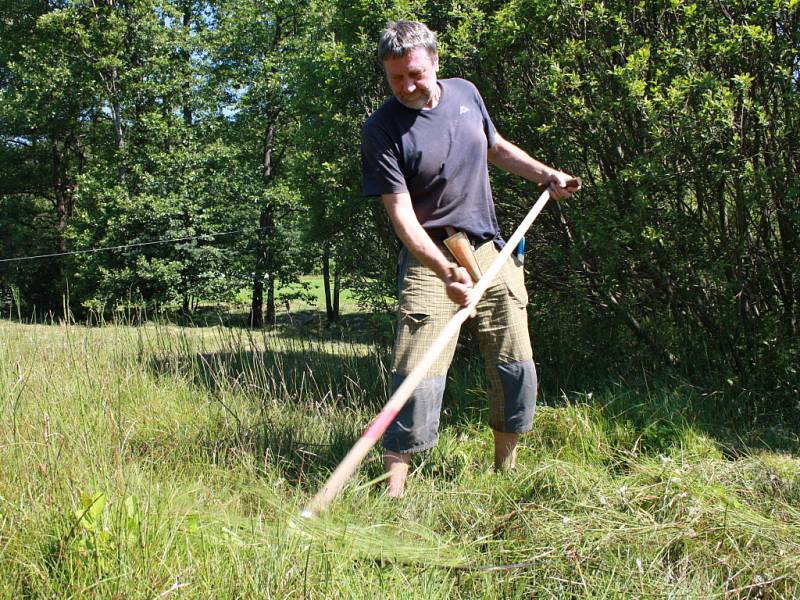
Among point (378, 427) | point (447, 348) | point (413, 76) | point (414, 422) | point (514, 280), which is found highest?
point (413, 76)

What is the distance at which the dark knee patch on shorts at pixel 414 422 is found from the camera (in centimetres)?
295

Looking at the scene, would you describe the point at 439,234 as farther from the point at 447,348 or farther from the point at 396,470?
the point at 396,470

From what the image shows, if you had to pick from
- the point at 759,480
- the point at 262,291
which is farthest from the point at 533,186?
the point at 262,291

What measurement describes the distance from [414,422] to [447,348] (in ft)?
1.13

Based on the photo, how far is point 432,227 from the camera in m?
3.05

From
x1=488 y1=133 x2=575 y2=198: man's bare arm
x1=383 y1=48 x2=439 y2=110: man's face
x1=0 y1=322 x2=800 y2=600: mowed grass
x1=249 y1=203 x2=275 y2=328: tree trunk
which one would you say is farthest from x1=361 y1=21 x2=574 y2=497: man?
x1=249 y1=203 x2=275 y2=328: tree trunk

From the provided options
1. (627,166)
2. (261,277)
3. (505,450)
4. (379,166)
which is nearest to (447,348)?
(505,450)

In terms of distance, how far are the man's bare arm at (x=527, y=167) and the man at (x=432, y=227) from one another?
175 millimetres

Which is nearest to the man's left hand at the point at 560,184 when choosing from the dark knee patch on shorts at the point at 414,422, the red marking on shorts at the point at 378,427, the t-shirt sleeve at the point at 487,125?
the t-shirt sleeve at the point at 487,125

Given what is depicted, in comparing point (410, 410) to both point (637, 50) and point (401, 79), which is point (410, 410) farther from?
point (637, 50)

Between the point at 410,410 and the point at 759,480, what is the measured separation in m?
1.54

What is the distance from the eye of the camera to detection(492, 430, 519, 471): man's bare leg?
3.25 meters

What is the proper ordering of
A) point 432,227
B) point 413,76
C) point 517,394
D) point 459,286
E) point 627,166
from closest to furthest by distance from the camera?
point 459,286 < point 413,76 < point 432,227 < point 517,394 < point 627,166

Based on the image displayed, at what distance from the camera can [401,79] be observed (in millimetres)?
2900
